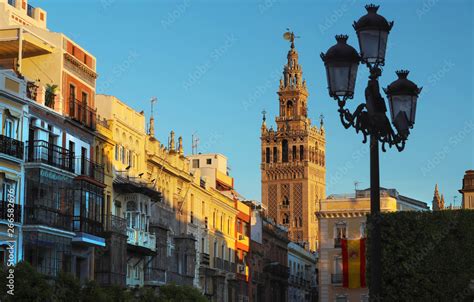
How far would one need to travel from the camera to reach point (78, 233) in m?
49.5

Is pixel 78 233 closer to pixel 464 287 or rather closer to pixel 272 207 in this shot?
pixel 464 287

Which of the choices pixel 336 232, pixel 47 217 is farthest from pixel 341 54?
pixel 336 232

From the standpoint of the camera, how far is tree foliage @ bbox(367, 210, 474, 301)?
19.9 m

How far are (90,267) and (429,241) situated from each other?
33.6 meters

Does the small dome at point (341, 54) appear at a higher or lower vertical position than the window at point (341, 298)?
higher

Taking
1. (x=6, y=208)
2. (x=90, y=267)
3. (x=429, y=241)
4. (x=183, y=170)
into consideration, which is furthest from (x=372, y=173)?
(x=183, y=170)

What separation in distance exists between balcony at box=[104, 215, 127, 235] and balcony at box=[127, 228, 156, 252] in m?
1.06

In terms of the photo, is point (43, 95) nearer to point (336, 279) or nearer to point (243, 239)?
point (243, 239)

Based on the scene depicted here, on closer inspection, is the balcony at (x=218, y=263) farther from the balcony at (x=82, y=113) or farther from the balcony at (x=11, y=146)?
the balcony at (x=11, y=146)

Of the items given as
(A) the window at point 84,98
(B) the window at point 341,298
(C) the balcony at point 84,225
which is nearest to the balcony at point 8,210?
(C) the balcony at point 84,225

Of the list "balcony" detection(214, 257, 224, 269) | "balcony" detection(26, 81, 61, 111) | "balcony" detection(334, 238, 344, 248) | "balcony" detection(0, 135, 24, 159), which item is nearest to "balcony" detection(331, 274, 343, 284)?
"balcony" detection(334, 238, 344, 248)

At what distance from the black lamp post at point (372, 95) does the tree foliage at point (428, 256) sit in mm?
3322

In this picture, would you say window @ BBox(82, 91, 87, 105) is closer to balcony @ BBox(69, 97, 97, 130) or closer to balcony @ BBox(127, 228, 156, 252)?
balcony @ BBox(69, 97, 97, 130)

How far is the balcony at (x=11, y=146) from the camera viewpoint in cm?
4472
